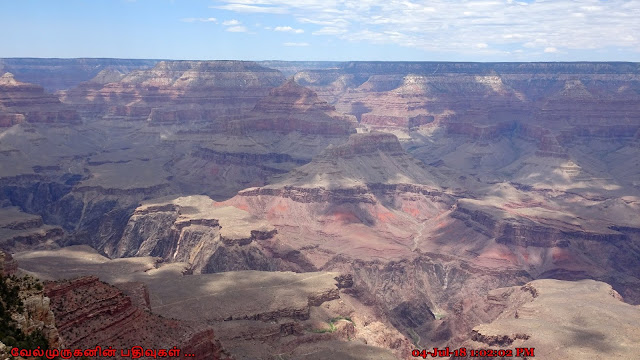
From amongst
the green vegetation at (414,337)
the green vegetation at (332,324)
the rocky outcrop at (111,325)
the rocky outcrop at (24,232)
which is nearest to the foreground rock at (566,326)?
the green vegetation at (414,337)

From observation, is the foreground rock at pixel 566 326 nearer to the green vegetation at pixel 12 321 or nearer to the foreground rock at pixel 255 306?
the foreground rock at pixel 255 306

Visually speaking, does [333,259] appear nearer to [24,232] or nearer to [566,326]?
[566,326]

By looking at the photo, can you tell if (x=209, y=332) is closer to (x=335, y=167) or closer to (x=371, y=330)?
(x=371, y=330)

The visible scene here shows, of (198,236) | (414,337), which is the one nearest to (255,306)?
(414,337)

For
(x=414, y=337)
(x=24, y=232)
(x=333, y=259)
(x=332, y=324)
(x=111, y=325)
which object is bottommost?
(x=414, y=337)

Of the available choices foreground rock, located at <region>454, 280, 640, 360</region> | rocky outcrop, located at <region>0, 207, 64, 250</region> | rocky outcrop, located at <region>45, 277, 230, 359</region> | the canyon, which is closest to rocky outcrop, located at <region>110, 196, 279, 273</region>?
the canyon

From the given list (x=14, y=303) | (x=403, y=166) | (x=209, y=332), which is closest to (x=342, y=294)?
(x=209, y=332)
